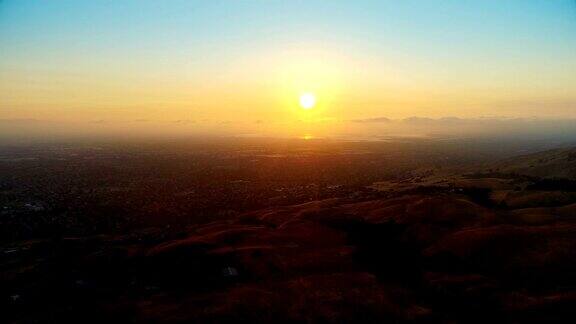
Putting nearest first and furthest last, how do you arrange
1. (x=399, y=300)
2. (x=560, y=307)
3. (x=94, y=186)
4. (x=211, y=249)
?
(x=560, y=307)
(x=399, y=300)
(x=211, y=249)
(x=94, y=186)

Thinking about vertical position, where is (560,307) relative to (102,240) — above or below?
above

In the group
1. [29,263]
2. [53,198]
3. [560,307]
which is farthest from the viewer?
[53,198]

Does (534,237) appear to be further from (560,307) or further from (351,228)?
(351,228)

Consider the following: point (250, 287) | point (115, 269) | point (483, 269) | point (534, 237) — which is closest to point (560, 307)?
point (483, 269)

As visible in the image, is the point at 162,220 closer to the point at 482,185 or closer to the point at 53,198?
the point at 53,198

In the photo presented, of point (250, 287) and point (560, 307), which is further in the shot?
point (250, 287)

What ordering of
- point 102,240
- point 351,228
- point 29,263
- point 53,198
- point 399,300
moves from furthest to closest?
point 53,198 → point 102,240 → point 351,228 → point 29,263 → point 399,300

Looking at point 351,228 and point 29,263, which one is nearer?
point 29,263

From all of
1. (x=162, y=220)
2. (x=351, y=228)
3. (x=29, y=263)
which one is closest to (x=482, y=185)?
(x=351, y=228)

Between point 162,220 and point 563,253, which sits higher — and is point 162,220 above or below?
below
